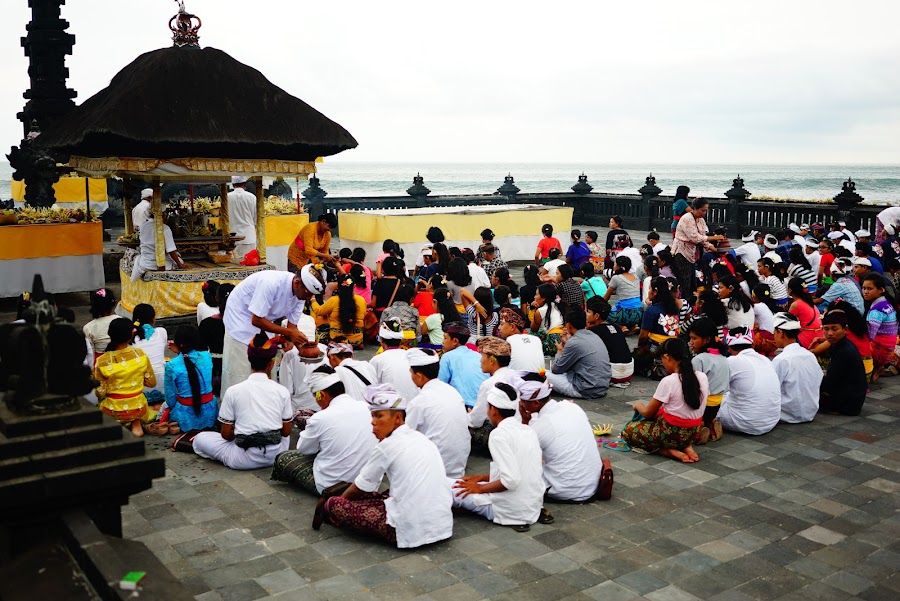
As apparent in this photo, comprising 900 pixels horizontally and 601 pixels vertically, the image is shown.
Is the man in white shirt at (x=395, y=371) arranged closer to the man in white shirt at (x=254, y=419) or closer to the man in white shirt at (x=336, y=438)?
the man in white shirt at (x=254, y=419)

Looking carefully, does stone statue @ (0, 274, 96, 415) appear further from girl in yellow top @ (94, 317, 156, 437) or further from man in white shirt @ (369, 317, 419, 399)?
man in white shirt @ (369, 317, 419, 399)

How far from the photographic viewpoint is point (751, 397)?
7.80 meters

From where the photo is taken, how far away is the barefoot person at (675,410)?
6.96 metres

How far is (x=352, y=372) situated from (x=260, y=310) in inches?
42.5

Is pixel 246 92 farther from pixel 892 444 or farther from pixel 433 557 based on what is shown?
pixel 892 444

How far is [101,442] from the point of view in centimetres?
326

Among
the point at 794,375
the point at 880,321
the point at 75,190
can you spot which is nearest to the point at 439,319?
the point at 794,375

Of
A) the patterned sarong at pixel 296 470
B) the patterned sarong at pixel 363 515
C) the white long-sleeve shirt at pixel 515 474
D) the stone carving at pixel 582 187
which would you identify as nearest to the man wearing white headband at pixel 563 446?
the white long-sleeve shirt at pixel 515 474

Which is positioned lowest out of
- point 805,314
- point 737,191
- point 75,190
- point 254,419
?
point 254,419

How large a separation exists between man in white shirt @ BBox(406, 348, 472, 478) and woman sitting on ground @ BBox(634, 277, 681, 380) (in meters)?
3.83

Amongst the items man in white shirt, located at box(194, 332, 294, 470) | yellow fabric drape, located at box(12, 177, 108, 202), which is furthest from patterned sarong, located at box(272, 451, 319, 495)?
yellow fabric drape, located at box(12, 177, 108, 202)

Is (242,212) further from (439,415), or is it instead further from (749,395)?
(749,395)

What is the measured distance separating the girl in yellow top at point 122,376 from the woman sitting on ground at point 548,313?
470 cm

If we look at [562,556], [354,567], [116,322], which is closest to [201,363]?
[116,322]
